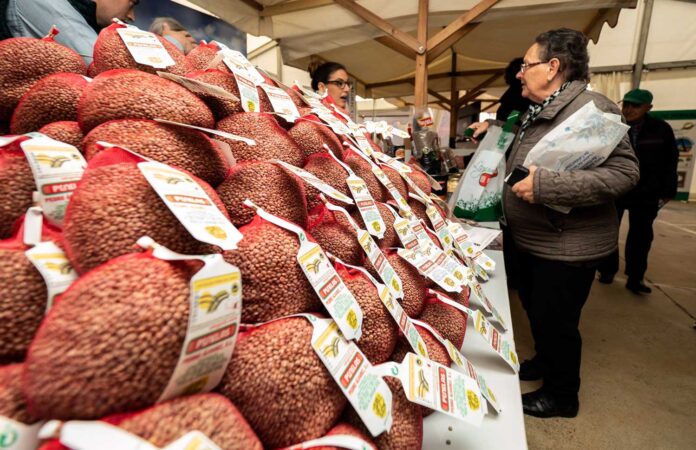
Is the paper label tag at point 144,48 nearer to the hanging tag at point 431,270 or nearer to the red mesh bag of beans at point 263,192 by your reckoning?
the red mesh bag of beans at point 263,192

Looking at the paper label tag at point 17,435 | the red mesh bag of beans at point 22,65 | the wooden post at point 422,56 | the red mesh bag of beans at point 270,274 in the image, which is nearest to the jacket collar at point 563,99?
the red mesh bag of beans at point 270,274

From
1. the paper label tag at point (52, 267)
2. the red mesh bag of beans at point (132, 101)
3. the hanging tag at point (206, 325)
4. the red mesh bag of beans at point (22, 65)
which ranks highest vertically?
the red mesh bag of beans at point (22, 65)

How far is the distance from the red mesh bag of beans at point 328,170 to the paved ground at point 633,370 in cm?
144

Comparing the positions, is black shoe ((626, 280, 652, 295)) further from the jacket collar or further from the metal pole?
the metal pole

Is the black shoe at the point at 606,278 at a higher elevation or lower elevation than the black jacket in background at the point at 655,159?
lower

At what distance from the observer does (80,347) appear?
0.32 meters

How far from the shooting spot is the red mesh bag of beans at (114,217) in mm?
401

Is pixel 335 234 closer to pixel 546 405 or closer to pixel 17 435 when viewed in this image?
pixel 17 435

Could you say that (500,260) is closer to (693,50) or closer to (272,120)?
(272,120)

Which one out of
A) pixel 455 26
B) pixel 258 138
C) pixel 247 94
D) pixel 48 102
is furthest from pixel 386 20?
pixel 48 102

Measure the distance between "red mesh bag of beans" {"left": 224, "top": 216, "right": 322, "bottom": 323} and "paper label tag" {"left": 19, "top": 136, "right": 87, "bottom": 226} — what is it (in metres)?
0.22

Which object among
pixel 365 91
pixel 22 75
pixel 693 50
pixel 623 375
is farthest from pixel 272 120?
pixel 693 50

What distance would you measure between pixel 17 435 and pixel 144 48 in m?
0.67

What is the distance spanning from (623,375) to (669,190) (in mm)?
1729
